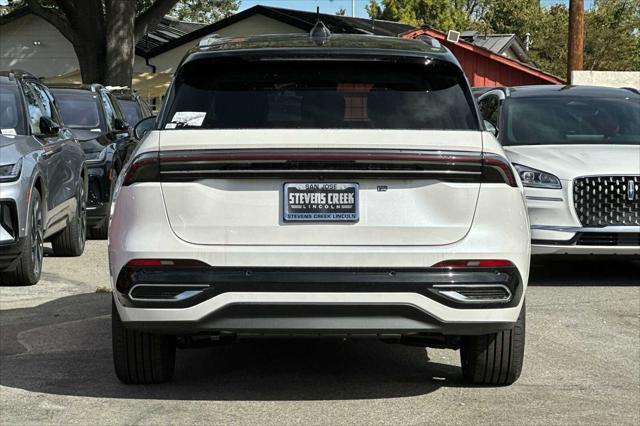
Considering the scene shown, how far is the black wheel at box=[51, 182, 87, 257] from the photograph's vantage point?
12016 millimetres

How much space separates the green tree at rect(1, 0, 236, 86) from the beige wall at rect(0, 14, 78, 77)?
1619 centimetres

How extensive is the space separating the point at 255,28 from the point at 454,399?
3711cm

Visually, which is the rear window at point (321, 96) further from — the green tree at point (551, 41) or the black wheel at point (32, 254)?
the green tree at point (551, 41)

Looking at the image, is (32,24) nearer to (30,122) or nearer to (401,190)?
(30,122)

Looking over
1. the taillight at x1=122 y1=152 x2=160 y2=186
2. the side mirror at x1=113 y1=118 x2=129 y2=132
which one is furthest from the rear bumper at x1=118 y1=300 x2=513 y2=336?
the side mirror at x1=113 y1=118 x2=129 y2=132

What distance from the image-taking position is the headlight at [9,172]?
9352mm

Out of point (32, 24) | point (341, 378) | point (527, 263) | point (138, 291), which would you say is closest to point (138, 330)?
point (138, 291)

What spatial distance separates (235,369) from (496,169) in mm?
2132

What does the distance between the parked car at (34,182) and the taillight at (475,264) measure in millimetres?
4854

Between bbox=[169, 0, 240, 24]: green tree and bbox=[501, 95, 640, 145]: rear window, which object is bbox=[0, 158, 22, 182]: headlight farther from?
bbox=[169, 0, 240, 24]: green tree

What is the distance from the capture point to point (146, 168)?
18.5 ft

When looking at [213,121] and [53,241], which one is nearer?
[213,121]

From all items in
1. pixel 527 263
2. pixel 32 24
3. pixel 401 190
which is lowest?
pixel 32 24

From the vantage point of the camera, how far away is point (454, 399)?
6125 millimetres
